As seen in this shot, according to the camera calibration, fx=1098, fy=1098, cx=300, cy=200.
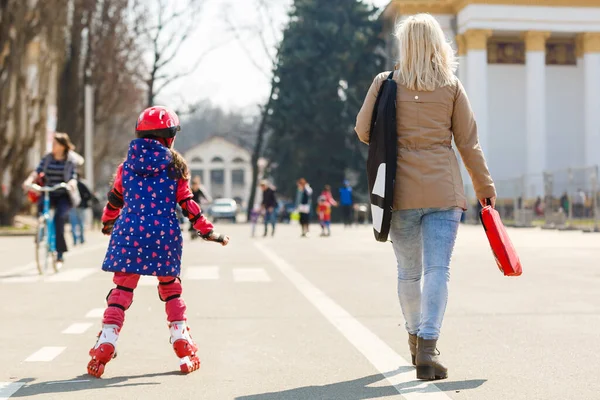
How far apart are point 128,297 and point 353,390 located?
154 cm

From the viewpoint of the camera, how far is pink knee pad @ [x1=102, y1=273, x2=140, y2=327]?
6.32m

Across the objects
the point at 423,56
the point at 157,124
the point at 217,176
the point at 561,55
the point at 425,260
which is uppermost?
the point at 561,55

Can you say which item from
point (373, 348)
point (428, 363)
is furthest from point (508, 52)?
point (428, 363)

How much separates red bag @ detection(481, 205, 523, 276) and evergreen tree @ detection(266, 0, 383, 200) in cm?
5378

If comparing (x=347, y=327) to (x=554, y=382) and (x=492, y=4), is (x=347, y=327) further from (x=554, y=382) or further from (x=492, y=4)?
(x=492, y=4)

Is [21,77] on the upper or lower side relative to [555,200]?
upper

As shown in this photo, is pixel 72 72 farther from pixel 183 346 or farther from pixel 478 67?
pixel 183 346

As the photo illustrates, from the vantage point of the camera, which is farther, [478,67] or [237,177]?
[237,177]

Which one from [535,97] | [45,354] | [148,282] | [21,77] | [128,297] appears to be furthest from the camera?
[535,97]

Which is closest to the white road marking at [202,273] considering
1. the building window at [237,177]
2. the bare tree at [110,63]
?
the bare tree at [110,63]

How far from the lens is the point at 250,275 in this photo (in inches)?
587

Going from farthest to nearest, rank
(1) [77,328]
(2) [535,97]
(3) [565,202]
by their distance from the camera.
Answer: (2) [535,97] < (3) [565,202] < (1) [77,328]

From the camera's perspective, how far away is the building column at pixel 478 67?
58.7 metres

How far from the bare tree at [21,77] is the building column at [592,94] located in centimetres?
3435
